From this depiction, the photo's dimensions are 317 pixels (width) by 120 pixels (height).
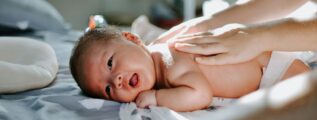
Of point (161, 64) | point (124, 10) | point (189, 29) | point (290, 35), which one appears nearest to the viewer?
point (290, 35)

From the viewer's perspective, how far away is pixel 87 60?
1.09 m

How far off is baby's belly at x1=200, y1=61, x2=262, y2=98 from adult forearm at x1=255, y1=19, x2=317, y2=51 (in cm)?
9

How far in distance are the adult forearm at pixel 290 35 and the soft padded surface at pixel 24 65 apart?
0.58 m

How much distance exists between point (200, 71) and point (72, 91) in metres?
0.35

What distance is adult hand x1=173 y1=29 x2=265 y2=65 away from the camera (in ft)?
3.50

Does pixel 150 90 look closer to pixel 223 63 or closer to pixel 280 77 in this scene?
pixel 223 63

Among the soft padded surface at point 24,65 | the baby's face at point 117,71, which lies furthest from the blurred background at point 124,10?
the baby's face at point 117,71

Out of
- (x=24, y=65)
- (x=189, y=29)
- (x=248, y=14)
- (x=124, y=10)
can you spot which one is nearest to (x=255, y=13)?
(x=248, y=14)

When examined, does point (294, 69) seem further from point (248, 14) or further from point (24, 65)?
point (24, 65)

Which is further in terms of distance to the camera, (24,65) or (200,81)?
(24,65)

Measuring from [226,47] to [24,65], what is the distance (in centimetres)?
57

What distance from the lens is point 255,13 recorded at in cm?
134

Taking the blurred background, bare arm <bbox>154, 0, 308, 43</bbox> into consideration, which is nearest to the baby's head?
bare arm <bbox>154, 0, 308, 43</bbox>

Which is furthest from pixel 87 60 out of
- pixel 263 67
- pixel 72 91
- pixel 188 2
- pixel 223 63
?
pixel 188 2
